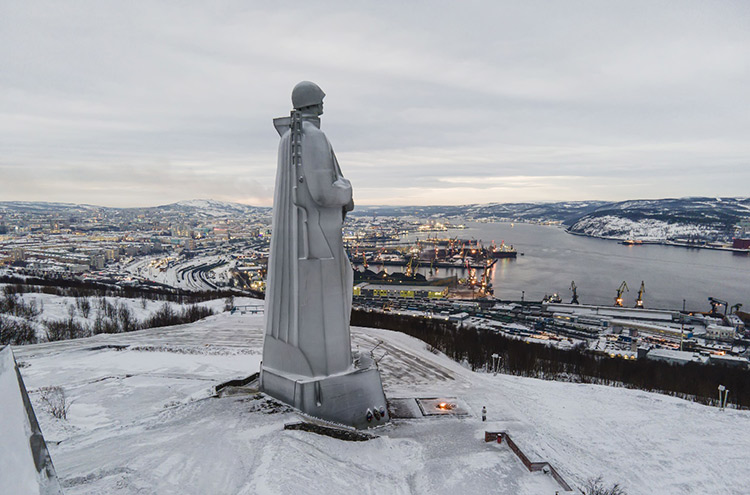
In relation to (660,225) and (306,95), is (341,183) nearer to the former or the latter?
(306,95)

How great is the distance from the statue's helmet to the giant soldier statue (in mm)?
20

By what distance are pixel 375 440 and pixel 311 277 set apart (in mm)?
3495

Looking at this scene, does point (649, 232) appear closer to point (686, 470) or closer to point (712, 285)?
point (712, 285)

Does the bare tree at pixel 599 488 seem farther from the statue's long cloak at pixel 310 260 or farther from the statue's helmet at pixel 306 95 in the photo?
the statue's helmet at pixel 306 95

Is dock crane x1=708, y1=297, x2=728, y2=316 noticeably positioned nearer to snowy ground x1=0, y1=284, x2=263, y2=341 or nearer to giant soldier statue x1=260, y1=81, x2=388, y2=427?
snowy ground x1=0, y1=284, x2=263, y2=341

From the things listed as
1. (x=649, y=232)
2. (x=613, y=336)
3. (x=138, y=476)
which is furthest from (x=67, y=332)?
(x=649, y=232)

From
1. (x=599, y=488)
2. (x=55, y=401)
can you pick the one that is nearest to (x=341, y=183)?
(x=599, y=488)

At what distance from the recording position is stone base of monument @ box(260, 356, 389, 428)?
884 cm

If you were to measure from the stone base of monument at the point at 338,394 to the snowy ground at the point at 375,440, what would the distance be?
37 cm

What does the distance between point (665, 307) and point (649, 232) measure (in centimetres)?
11429

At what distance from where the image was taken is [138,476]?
6.21 metres

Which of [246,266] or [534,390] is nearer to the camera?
[534,390]

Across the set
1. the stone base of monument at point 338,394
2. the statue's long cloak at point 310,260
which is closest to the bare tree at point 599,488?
the stone base of monument at point 338,394

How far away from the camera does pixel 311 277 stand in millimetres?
8938
